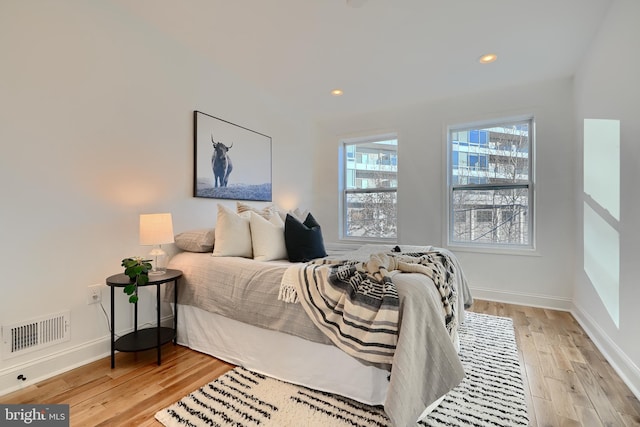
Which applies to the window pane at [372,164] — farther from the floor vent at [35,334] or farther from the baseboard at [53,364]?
the floor vent at [35,334]

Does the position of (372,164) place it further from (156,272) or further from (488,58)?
(156,272)

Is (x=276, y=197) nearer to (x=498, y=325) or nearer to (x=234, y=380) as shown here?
(x=234, y=380)

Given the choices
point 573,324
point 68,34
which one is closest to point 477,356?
point 573,324

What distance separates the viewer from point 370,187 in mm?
4367

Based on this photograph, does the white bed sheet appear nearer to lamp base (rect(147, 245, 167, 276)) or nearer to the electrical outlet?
lamp base (rect(147, 245, 167, 276))

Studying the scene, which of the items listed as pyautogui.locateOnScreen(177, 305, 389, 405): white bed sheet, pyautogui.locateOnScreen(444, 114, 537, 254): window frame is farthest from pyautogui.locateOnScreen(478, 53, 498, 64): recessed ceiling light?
pyautogui.locateOnScreen(177, 305, 389, 405): white bed sheet

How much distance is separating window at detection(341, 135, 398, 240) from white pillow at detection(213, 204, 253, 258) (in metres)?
2.31

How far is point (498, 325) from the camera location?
8.88ft

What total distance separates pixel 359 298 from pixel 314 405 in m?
0.64

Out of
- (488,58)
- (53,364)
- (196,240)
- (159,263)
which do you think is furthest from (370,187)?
(53,364)

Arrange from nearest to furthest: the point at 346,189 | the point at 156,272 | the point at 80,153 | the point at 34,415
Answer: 1. the point at 34,415
2. the point at 80,153
3. the point at 156,272
4. the point at 346,189

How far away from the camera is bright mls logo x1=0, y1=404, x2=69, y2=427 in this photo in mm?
1418

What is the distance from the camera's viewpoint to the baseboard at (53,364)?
169 centimetres

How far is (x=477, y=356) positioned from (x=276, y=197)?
273cm
